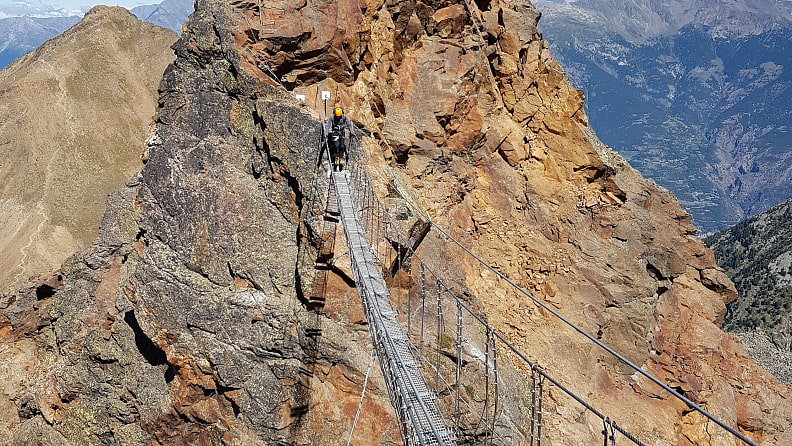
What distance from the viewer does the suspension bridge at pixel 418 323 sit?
13927 millimetres

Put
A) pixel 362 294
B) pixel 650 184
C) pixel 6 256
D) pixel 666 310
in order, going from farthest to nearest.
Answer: pixel 6 256
pixel 650 184
pixel 666 310
pixel 362 294

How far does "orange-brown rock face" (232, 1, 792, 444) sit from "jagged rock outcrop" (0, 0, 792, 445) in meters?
0.09

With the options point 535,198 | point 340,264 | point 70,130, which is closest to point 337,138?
point 340,264

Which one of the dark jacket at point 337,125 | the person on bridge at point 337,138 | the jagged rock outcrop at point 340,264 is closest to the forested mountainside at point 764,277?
the jagged rock outcrop at point 340,264

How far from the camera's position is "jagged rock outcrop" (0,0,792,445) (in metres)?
16.7

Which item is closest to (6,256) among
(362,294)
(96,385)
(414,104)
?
(96,385)

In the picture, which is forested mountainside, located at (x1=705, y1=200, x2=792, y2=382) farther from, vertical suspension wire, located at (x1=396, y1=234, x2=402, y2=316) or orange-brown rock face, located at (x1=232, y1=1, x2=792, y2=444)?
vertical suspension wire, located at (x1=396, y1=234, x2=402, y2=316)

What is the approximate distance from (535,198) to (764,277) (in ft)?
311

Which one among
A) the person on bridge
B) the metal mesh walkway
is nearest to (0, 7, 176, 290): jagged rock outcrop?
the person on bridge

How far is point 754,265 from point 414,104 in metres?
107

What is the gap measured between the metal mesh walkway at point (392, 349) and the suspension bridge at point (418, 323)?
0.11 ft

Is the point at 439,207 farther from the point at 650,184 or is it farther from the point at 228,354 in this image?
the point at 650,184

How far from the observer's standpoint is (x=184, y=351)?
55.9 feet

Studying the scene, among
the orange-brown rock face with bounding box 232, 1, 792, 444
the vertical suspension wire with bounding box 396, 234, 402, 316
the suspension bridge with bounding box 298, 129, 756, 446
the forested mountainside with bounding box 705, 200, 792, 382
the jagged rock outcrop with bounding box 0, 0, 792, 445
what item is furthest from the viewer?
the forested mountainside with bounding box 705, 200, 792, 382
